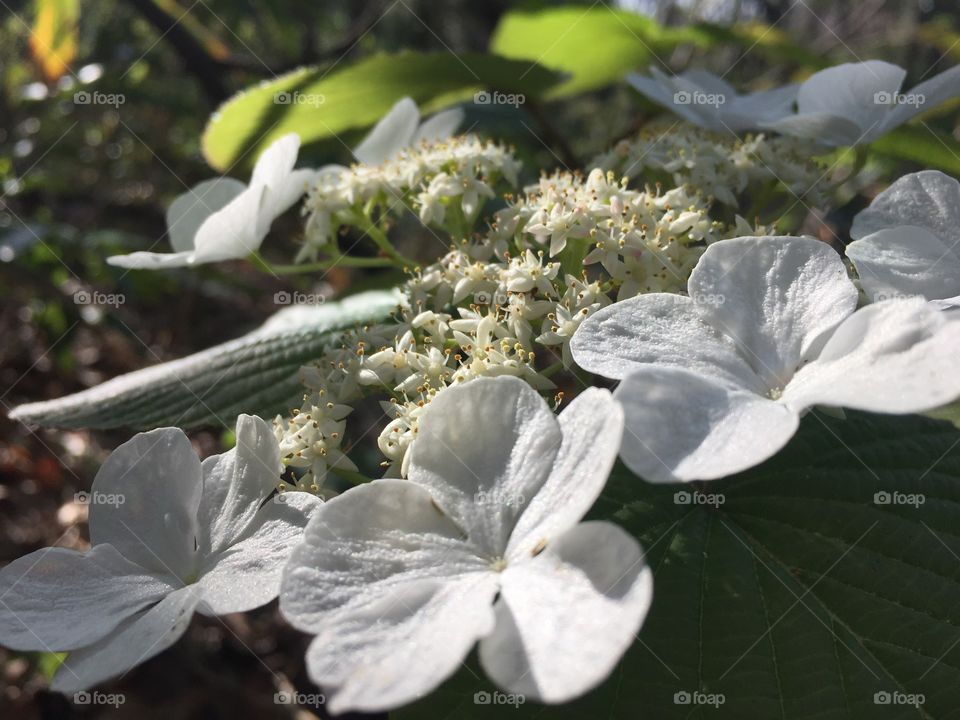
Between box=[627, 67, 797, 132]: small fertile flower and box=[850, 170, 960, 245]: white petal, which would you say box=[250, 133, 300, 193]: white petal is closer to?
box=[627, 67, 797, 132]: small fertile flower

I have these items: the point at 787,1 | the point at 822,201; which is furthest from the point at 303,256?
the point at 787,1

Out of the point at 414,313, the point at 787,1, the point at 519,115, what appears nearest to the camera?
the point at 414,313

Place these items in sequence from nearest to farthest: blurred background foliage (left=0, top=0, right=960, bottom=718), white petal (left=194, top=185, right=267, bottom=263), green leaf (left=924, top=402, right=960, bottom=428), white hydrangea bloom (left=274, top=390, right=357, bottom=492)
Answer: white hydrangea bloom (left=274, top=390, right=357, bottom=492) → green leaf (left=924, top=402, right=960, bottom=428) → white petal (left=194, top=185, right=267, bottom=263) → blurred background foliage (left=0, top=0, right=960, bottom=718)

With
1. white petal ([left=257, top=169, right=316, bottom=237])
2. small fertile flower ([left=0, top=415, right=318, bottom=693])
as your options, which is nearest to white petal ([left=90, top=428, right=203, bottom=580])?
small fertile flower ([left=0, top=415, right=318, bottom=693])

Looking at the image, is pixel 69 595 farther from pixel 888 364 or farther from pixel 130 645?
pixel 888 364

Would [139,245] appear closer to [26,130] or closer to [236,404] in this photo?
[26,130]

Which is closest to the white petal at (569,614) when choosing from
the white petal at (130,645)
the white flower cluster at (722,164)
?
the white petal at (130,645)

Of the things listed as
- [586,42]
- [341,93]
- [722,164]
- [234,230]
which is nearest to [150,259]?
[234,230]

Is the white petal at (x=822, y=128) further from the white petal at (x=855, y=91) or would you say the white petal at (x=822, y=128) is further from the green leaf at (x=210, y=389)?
the green leaf at (x=210, y=389)
